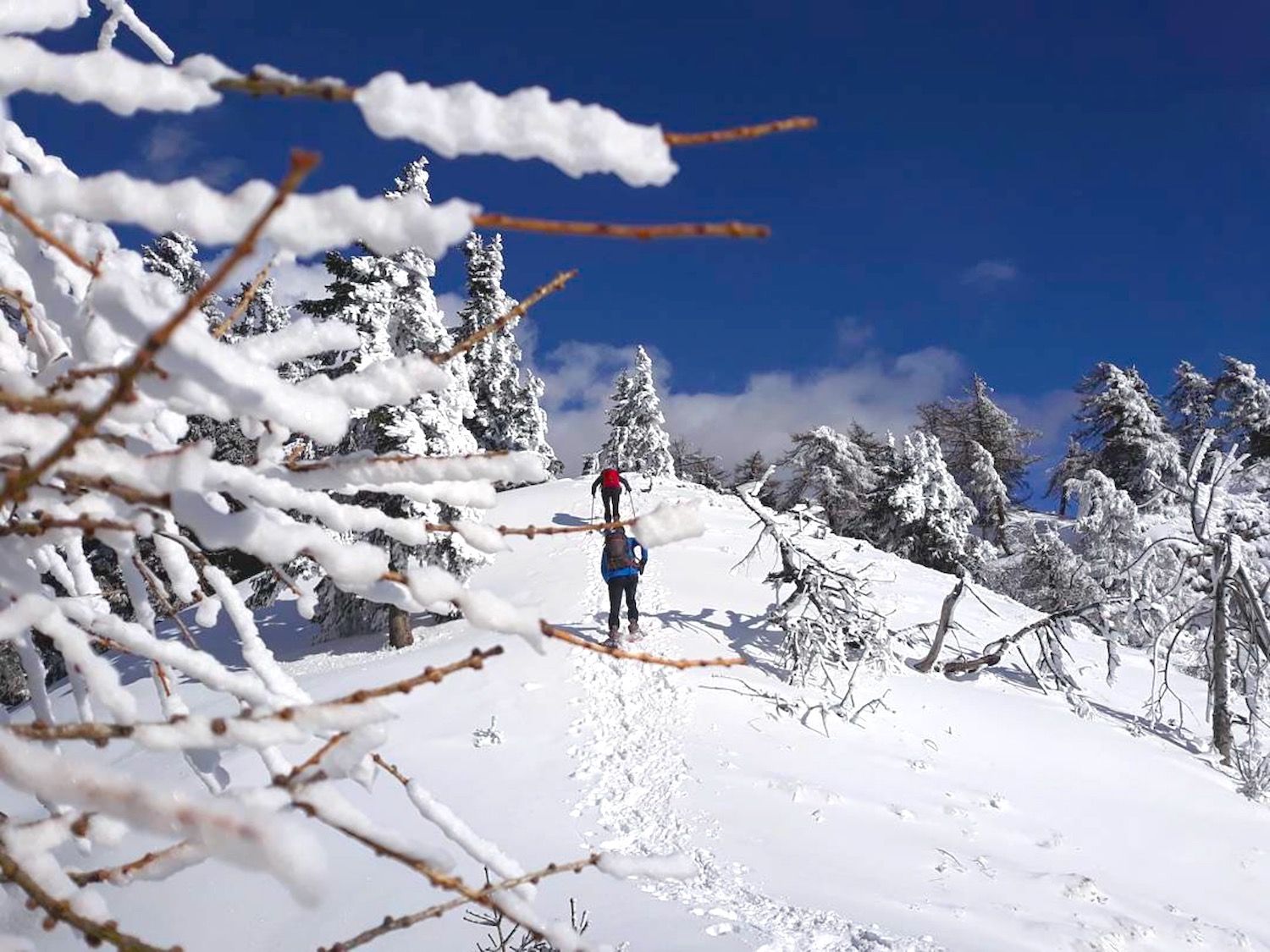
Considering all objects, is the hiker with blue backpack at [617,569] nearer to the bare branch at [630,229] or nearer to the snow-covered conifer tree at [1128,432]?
the bare branch at [630,229]

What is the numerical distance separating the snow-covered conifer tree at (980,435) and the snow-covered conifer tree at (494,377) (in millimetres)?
17208

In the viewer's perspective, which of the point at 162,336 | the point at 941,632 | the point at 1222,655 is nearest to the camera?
the point at 162,336

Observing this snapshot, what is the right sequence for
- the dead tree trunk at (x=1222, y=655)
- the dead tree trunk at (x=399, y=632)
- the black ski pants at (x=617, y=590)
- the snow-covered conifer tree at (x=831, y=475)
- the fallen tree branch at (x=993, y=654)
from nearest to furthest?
1. the dead tree trunk at (x=1222, y=655)
2. the black ski pants at (x=617, y=590)
3. the fallen tree branch at (x=993, y=654)
4. the dead tree trunk at (x=399, y=632)
5. the snow-covered conifer tree at (x=831, y=475)

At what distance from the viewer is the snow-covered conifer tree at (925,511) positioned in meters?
27.2

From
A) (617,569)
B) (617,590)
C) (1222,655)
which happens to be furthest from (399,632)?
(1222,655)

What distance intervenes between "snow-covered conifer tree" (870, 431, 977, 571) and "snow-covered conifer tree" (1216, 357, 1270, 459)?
10.4 metres

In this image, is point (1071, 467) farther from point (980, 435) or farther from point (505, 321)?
point (505, 321)

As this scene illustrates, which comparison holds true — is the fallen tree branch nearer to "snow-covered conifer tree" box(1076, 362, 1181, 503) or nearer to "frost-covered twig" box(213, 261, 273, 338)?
"frost-covered twig" box(213, 261, 273, 338)

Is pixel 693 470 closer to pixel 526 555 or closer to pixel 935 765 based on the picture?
pixel 526 555

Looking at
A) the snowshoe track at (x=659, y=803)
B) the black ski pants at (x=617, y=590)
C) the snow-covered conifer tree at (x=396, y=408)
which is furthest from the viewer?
the snow-covered conifer tree at (x=396, y=408)

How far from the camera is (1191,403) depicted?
99.9 ft

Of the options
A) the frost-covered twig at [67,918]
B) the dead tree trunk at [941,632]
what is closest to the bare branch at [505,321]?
the frost-covered twig at [67,918]

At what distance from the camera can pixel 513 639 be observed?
368 inches

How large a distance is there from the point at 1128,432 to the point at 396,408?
26.3 meters
